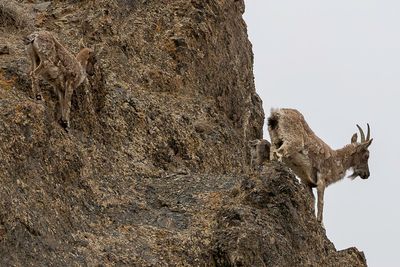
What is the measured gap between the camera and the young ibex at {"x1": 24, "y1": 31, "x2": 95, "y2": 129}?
17.4 metres

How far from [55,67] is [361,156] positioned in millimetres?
8179

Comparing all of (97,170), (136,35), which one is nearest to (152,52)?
(136,35)

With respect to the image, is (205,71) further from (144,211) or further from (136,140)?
(144,211)

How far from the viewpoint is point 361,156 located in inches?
899

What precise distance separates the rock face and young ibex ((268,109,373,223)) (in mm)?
1088

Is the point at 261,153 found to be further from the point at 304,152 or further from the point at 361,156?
the point at 361,156

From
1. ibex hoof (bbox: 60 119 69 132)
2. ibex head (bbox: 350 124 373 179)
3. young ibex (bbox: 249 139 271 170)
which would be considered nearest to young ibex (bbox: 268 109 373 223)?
young ibex (bbox: 249 139 271 170)

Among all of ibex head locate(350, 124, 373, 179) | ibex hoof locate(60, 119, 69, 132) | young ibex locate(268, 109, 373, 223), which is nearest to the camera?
ibex hoof locate(60, 119, 69, 132)

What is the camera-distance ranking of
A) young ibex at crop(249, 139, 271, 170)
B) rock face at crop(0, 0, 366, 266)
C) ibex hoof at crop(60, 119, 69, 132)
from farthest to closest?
young ibex at crop(249, 139, 271, 170)
ibex hoof at crop(60, 119, 69, 132)
rock face at crop(0, 0, 366, 266)

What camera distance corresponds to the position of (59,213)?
51.6 feet

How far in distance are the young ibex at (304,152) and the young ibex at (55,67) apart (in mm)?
3832

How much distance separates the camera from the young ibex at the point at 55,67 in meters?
17.4

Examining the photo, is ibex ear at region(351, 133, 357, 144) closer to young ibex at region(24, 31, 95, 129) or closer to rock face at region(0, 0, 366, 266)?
rock face at region(0, 0, 366, 266)

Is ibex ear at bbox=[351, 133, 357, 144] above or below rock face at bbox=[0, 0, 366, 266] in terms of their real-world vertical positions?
above
